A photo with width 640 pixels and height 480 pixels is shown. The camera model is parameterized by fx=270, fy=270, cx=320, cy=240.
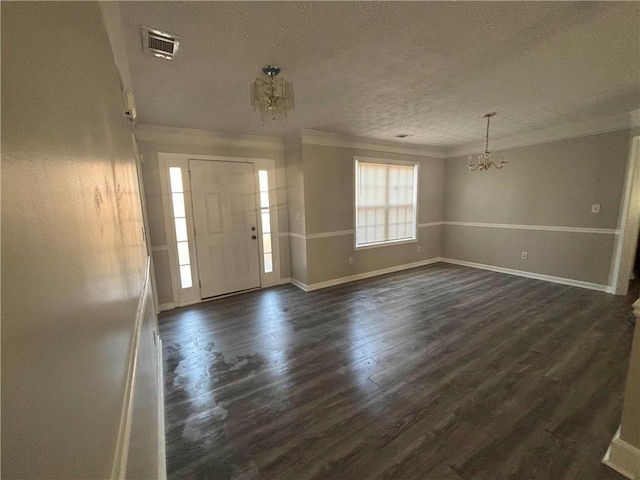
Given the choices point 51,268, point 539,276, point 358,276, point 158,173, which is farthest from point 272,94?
point 539,276

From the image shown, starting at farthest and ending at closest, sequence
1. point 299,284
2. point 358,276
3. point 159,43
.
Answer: point 358,276 → point 299,284 → point 159,43

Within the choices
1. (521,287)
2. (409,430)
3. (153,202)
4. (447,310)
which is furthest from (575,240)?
(153,202)

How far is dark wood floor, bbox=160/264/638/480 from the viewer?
4.89ft

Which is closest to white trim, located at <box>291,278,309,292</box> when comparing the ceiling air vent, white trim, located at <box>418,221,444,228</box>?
white trim, located at <box>418,221,444,228</box>

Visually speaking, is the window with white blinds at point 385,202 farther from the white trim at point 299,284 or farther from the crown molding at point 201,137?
the crown molding at point 201,137

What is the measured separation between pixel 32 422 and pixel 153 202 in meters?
3.70

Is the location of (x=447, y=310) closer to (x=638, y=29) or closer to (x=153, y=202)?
(x=638, y=29)

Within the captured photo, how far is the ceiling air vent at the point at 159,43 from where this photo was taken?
1.60 meters

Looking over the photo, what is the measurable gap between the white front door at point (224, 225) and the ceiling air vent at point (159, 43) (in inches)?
76.6

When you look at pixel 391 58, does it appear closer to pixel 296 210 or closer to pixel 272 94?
pixel 272 94

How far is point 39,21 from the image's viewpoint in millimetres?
370

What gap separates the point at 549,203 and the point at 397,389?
165 inches

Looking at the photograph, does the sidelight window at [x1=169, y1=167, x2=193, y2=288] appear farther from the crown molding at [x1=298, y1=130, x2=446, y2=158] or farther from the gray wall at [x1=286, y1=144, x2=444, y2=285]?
the crown molding at [x1=298, y1=130, x2=446, y2=158]

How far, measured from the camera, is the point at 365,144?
14.9 ft
